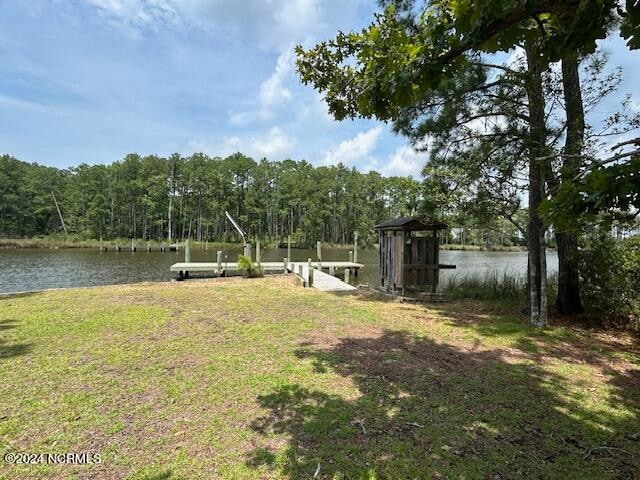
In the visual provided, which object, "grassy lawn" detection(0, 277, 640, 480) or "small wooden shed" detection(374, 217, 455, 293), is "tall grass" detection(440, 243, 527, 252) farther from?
"grassy lawn" detection(0, 277, 640, 480)

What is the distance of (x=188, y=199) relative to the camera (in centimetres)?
4981

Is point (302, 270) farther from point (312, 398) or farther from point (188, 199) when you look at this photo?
point (188, 199)

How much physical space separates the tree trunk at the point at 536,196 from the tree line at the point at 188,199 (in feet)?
138

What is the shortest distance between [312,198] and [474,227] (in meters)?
43.9

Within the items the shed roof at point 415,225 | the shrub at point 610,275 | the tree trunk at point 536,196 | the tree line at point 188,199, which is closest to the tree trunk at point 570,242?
the shrub at point 610,275

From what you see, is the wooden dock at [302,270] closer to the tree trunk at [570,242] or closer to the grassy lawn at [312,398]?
the grassy lawn at [312,398]

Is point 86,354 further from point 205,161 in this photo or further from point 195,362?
point 205,161

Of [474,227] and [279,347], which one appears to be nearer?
[279,347]

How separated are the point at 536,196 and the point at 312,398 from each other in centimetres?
533

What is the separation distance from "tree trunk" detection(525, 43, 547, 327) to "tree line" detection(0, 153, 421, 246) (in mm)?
41967

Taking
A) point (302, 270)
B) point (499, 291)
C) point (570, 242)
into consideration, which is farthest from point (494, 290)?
point (302, 270)

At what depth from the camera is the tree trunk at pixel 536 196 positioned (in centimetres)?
588

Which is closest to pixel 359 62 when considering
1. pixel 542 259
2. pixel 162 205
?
pixel 542 259

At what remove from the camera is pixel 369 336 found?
5207 millimetres
